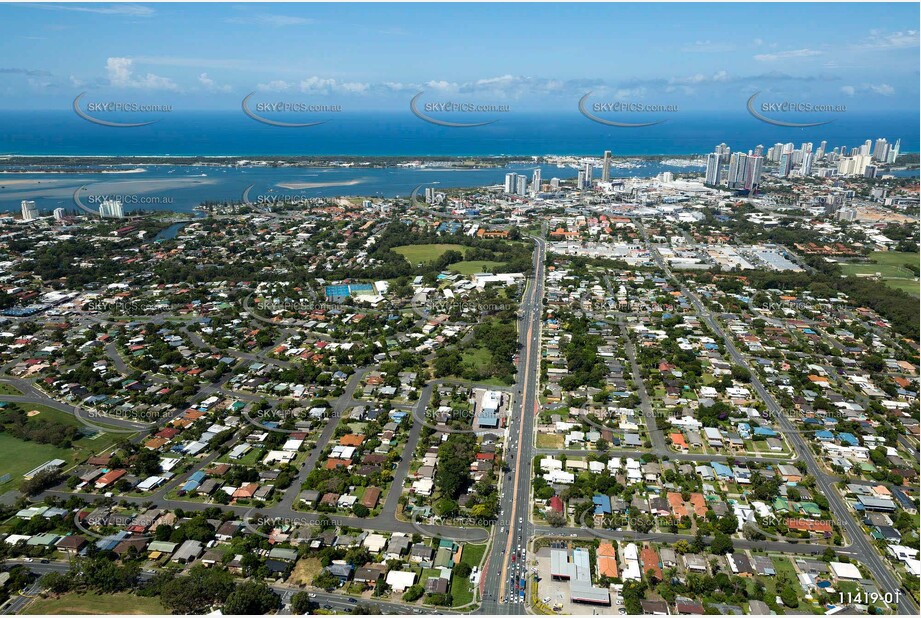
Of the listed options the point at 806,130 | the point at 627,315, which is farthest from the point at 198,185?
the point at 806,130

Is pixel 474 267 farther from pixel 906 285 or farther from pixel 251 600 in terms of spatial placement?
pixel 251 600

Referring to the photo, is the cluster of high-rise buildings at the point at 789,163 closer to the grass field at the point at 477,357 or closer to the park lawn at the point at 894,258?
the park lawn at the point at 894,258

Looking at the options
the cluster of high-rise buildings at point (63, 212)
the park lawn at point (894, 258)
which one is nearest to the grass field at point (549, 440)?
the park lawn at point (894, 258)

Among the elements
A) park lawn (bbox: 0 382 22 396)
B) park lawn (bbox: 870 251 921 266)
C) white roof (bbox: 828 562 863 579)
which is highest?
park lawn (bbox: 870 251 921 266)

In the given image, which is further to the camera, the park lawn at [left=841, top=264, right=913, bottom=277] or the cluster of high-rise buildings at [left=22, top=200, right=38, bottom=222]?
the cluster of high-rise buildings at [left=22, top=200, right=38, bottom=222]

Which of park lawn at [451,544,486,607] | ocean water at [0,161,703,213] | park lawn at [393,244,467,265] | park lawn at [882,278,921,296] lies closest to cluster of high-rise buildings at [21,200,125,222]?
ocean water at [0,161,703,213]

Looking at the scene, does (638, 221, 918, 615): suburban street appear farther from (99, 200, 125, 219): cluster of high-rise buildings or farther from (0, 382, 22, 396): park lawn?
(99, 200, 125, 219): cluster of high-rise buildings
